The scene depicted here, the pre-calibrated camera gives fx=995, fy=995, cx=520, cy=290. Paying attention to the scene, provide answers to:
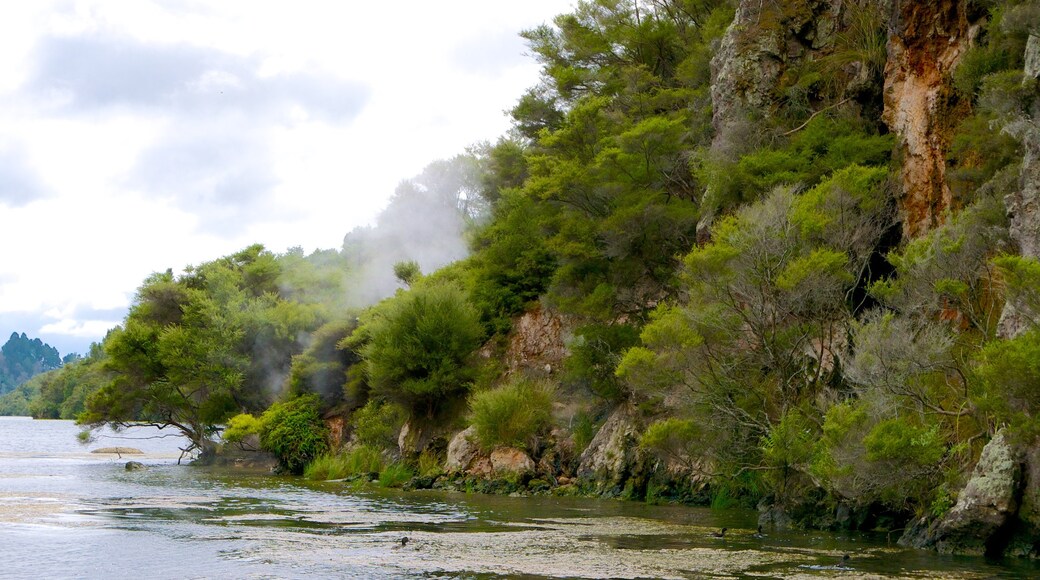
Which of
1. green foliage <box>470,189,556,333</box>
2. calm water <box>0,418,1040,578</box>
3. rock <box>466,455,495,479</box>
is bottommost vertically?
calm water <box>0,418,1040,578</box>

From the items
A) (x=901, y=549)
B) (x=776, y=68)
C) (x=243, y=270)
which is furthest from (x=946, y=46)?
(x=243, y=270)

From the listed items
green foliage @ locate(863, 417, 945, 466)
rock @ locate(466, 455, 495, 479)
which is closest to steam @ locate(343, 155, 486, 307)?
Result: rock @ locate(466, 455, 495, 479)

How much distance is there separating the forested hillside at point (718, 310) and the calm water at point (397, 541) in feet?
7.72

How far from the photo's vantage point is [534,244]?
53500mm

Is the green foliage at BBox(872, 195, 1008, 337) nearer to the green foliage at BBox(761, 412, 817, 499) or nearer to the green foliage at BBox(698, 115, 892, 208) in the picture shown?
the green foliage at BBox(761, 412, 817, 499)

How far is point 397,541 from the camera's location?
2245 centimetres

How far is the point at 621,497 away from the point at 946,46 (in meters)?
19.7

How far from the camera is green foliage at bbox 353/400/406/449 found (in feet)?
170

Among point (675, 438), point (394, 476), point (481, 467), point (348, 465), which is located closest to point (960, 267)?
point (675, 438)

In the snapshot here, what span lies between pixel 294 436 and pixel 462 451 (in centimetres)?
1308

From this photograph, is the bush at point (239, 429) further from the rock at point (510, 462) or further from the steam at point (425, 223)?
the steam at point (425, 223)

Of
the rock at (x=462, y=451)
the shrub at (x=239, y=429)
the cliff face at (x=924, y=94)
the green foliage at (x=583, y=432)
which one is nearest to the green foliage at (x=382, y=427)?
the rock at (x=462, y=451)

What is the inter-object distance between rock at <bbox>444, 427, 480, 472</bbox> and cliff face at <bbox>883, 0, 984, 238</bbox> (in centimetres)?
2106

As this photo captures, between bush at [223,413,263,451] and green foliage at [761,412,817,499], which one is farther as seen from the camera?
bush at [223,413,263,451]
